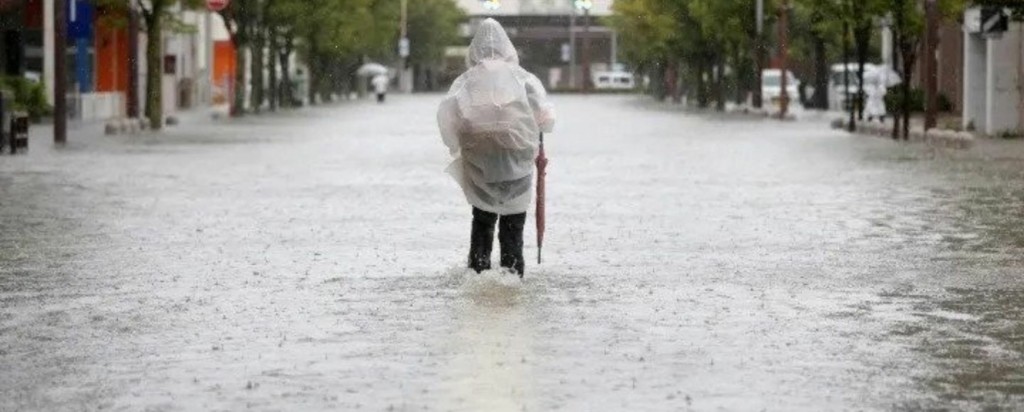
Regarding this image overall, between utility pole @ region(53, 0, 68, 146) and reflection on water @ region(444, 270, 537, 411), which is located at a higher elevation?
utility pole @ region(53, 0, 68, 146)

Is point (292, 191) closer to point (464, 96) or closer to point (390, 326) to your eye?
point (464, 96)

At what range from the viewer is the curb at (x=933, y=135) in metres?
40.9

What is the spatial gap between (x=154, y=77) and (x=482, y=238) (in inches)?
1643

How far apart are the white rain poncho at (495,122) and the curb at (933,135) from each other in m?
26.6

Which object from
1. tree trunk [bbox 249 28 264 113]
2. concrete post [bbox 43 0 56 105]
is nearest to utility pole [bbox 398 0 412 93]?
tree trunk [bbox 249 28 264 113]

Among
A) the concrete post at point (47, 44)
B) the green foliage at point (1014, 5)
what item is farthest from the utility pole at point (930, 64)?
the concrete post at point (47, 44)

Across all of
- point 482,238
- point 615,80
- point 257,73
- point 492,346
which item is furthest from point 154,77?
point 615,80

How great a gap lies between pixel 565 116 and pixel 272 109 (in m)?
12.5

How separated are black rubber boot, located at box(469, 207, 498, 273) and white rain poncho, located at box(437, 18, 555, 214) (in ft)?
0.31

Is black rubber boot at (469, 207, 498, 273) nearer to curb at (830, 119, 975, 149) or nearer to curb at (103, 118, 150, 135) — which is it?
curb at (830, 119, 975, 149)

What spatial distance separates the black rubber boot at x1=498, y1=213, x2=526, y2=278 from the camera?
48.8 ft

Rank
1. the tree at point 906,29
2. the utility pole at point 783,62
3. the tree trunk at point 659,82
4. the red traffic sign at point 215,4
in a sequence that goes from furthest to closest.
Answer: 1. the tree trunk at point 659,82
2. the utility pole at point 783,62
3. the red traffic sign at point 215,4
4. the tree at point 906,29

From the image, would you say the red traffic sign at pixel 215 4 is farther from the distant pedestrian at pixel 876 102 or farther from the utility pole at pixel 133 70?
the distant pedestrian at pixel 876 102

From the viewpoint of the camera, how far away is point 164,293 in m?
14.2
